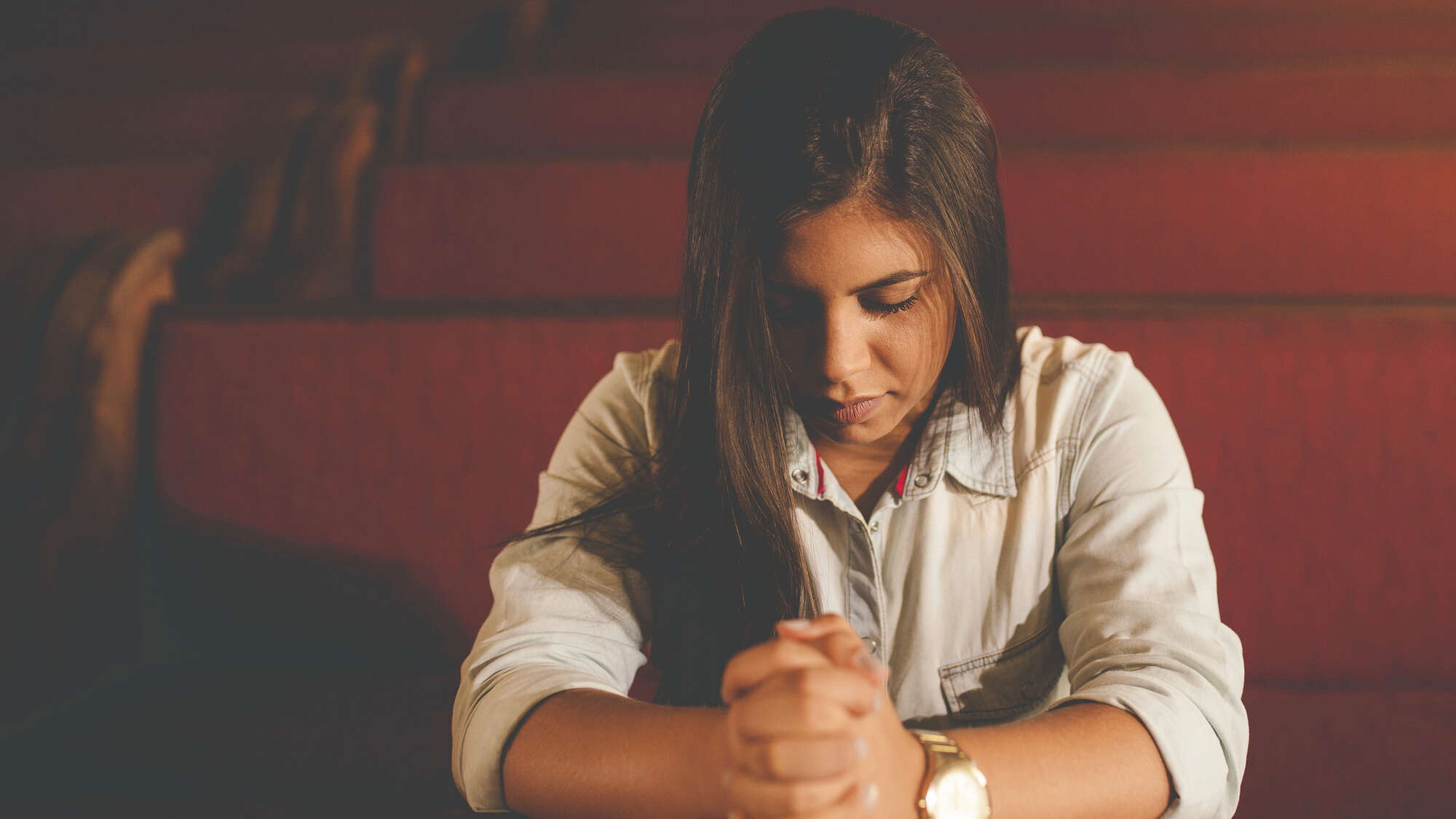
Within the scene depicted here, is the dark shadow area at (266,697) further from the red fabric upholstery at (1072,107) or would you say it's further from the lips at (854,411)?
the red fabric upholstery at (1072,107)

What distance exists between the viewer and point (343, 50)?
56.6 inches

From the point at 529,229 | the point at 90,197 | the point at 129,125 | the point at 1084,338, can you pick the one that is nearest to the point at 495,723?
the point at 1084,338

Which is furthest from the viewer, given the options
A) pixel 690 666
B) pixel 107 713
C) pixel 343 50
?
pixel 343 50

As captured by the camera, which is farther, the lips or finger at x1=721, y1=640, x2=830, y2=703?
the lips

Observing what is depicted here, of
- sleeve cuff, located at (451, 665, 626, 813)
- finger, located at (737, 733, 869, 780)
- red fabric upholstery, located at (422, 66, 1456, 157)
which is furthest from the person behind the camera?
red fabric upholstery, located at (422, 66, 1456, 157)

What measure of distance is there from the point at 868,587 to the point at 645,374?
0.57ft

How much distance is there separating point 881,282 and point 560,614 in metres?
0.22

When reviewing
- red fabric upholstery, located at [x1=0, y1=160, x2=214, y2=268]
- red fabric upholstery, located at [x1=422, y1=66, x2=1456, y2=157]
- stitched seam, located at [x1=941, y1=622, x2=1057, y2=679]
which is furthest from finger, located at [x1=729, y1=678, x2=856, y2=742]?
red fabric upholstery, located at [x1=0, y1=160, x2=214, y2=268]

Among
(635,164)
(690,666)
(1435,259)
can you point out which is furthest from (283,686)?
(1435,259)

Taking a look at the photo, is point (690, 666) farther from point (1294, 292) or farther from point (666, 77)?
point (666, 77)

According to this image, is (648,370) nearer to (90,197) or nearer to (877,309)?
(877,309)

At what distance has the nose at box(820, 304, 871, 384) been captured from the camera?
1.42 ft

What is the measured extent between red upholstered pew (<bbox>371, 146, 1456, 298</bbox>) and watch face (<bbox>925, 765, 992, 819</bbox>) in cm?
62

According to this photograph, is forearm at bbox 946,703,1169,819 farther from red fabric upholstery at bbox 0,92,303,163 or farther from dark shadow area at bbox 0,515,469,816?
red fabric upholstery at bbox 0,92,303,163
